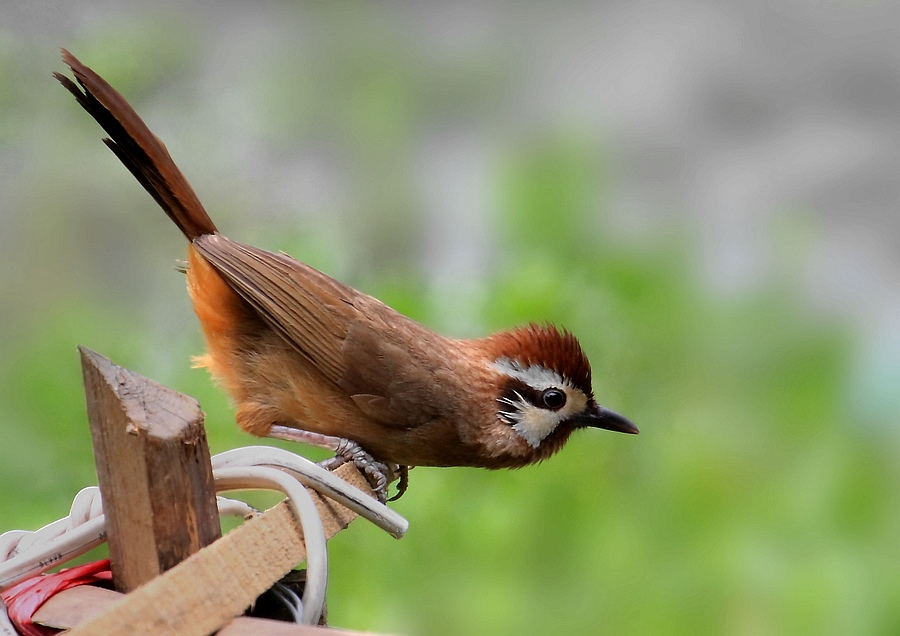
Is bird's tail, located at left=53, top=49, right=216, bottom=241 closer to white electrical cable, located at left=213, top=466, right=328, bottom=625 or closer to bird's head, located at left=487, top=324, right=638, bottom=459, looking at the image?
bird's head, located at left=487, top=324, right=638, bottom=459

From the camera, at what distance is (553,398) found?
2439 mm

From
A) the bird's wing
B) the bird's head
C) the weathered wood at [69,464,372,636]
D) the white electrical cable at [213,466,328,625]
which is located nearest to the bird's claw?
the bird's wing

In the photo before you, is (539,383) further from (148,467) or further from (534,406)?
(148,467)

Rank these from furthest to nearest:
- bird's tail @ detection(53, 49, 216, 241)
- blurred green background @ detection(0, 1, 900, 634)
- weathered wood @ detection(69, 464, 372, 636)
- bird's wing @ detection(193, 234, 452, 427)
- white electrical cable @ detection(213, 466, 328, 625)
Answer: blurred green background @ detection(0, 1, 900, 634) → bird's wing @ detection(193, 234, 452, 427) → bird's tail @ detection(53, 49, 216, 241) → white electrical cable @ detection(213, 466, 328, 625) → weathered wood @ detection(69, 464, 372, 636)

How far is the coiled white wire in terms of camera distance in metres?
1.25

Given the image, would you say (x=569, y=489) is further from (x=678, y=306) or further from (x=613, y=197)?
(x=613, y=197)

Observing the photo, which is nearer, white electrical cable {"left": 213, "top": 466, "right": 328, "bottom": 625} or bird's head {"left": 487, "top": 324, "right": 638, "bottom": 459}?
white electrical cable {"left": 213, "top": 466, "right": 328, "bottom": 625}

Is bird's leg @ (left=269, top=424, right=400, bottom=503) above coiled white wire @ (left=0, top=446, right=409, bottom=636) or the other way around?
above

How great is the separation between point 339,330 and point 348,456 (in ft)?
1.22

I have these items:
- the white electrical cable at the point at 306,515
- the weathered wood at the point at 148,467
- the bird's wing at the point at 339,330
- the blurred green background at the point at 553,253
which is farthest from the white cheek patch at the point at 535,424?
the weathered wood at the point at 148,467

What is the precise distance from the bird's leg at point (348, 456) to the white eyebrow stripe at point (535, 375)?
1.23 feet

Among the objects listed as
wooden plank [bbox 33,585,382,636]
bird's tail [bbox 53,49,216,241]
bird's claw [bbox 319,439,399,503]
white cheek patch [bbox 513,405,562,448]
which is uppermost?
bird's tail [bbox 53,49,216,241]

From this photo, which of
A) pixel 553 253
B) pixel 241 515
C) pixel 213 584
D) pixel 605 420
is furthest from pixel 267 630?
pixel 553 253

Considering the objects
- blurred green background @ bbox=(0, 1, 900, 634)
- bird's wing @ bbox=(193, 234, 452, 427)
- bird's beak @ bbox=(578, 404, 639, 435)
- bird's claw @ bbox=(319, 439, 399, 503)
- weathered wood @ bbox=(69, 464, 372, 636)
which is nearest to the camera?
weathered wood @ bbox=(69, 464, 372, 636)
